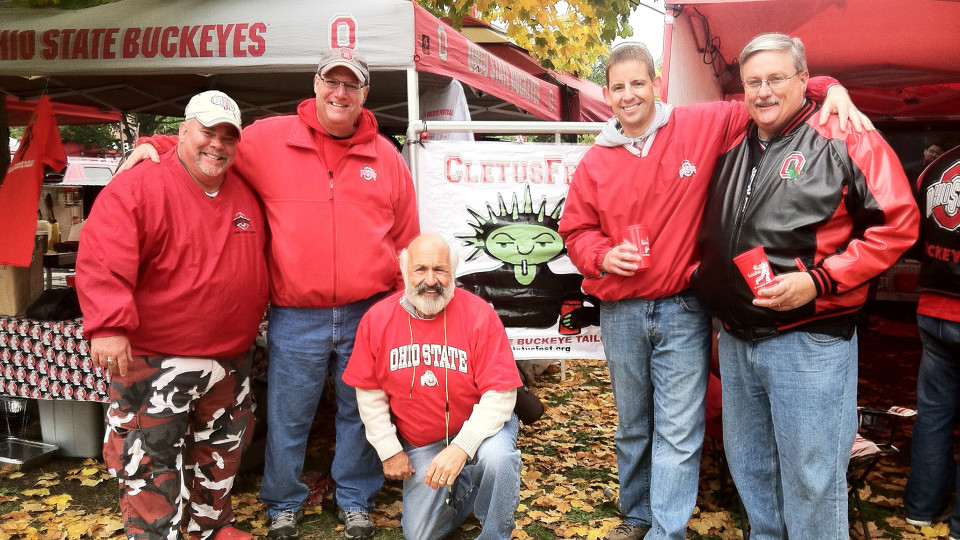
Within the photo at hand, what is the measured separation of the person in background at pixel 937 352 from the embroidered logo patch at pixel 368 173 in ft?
9.85

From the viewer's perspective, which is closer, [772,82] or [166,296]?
[772,82]

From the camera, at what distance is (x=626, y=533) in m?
3.50

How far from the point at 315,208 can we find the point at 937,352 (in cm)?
346

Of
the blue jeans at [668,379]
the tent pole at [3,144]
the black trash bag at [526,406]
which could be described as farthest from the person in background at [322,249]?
the tent pole at [3,144]

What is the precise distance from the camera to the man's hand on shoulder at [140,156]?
310cm

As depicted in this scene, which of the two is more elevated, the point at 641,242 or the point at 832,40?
the point at 832,40

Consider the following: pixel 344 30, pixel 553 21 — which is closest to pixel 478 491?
pixel 344 30

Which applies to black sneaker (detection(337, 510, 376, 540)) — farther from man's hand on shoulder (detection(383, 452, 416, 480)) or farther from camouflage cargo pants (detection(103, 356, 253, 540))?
camouflage cargo pants (detection(103, 356, 253, 540))

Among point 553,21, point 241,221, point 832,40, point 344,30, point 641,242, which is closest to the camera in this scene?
point 641,242

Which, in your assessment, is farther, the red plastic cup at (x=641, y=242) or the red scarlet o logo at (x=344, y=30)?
the red scarlet o logo at (x=344, y=30)

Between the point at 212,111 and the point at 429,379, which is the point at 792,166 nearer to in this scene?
the point at 429,379

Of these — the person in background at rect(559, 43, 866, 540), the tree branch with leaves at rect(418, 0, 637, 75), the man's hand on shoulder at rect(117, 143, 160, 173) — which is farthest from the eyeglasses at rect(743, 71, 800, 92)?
the tree branch with leaves at rect(418, 0, 637, 75)

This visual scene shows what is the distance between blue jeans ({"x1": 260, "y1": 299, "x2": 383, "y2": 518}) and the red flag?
72.1 inches

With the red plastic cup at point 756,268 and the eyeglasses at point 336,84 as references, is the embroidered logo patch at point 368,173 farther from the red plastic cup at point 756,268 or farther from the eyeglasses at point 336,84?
the red plastic cup at point 756,268
